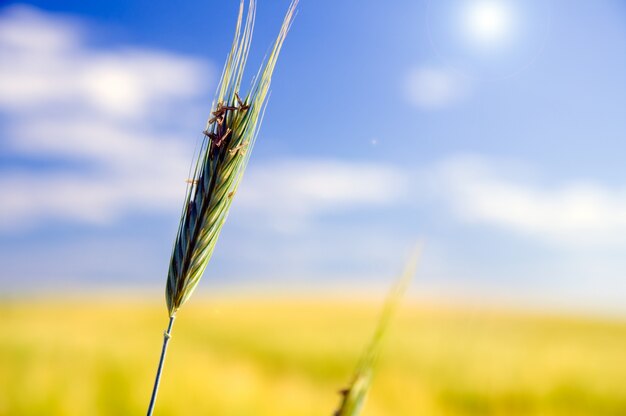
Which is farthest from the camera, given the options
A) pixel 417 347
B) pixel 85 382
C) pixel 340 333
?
pixel 340 333

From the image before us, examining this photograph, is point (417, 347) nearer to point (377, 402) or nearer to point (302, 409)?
point (377, 402)

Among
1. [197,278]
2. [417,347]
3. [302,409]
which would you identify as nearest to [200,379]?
[302,409]

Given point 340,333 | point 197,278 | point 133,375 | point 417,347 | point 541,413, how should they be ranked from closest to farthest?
point 197,278
point 133,375
point 541,413
point 417,347
point 340,333

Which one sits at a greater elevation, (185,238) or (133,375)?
(185,238)

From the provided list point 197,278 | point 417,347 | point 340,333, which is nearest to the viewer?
point 197,278

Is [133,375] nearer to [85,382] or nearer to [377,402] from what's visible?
[85,382]

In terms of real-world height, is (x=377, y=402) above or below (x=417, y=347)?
below

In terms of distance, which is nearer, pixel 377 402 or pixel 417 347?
pixel 377 402

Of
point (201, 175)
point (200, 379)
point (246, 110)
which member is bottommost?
point (200, 379)

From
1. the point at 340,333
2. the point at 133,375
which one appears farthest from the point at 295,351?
the point at 133,375
